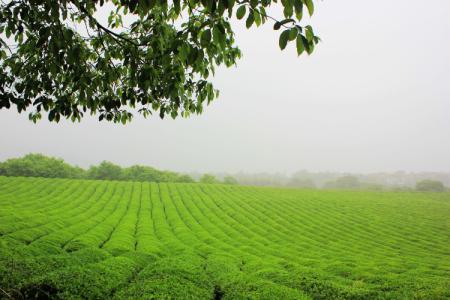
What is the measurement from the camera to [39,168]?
198 feet

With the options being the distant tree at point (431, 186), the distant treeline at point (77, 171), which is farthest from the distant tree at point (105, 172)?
the distant tree at point (431, 186)

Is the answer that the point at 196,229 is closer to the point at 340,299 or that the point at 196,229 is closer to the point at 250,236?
the point at 250,236

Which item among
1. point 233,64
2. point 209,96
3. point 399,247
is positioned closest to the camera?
point 209,96

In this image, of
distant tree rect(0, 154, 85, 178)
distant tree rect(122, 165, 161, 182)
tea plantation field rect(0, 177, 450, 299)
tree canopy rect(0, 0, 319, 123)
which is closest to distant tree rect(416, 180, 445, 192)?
tea plantation field rect(0, 177, 450, 299)

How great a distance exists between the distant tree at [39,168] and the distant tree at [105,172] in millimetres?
2115

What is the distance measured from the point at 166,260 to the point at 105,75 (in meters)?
3.95

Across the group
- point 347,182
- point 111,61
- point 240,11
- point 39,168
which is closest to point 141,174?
point 39,168

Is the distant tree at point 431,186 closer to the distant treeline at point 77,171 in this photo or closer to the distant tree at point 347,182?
the distant tree at point 347,182

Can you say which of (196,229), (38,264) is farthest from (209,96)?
(196,229)

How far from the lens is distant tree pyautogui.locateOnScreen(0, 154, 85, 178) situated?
58906 mm

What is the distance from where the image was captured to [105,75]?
5684 mm

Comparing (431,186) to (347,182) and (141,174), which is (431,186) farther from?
(141,174)

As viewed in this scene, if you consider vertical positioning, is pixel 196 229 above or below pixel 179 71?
below

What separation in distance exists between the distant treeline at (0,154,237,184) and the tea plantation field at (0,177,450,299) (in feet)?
78.9
